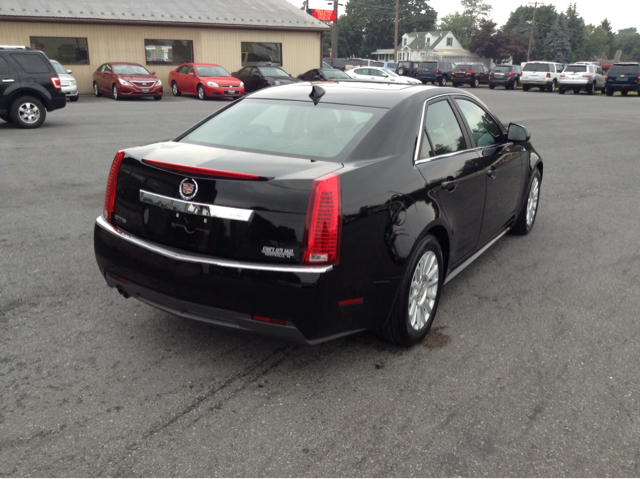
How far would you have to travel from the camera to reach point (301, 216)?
3152 mm

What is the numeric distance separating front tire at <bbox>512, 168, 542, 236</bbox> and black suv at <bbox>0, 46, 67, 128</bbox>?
12134 millimetres

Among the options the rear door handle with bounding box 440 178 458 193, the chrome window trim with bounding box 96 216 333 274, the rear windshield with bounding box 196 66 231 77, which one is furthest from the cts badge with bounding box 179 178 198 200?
the rear windshield with bounding box 196 66 231 77

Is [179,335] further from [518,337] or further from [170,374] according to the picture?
[518,337]

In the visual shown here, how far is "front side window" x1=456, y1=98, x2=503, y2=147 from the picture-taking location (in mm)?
4973

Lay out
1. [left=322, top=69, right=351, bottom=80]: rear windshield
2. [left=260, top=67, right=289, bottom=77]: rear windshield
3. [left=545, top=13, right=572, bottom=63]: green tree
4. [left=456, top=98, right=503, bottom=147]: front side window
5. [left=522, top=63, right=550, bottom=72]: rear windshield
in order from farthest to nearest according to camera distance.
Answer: [left=545, top=13, right=572, bottom=63]: green tree, [left=522, top=63, right=550, bottom=72]: rear windshield, [left=322, top=69, right=351, bottom=80]: rear windshield, [left=260, top=67, right=289, bottom=77]: rear windshield, [left=456, top=98, right=503, bottom=147]: front side window

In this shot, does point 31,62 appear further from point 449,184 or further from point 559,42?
point 559,42

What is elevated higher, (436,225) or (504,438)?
(436,225)

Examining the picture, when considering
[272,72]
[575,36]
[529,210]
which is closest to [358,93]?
[529,210]

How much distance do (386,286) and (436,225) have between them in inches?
25.6

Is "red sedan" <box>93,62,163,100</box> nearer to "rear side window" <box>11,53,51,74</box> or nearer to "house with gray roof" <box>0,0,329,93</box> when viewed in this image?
"house with gray roof" <box>0,0,329,93</box>

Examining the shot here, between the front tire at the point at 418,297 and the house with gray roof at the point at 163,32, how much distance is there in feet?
87.8

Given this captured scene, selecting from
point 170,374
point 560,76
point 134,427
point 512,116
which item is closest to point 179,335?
point 170,374

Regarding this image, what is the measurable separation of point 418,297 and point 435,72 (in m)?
42.9

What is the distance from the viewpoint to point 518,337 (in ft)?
13.6
